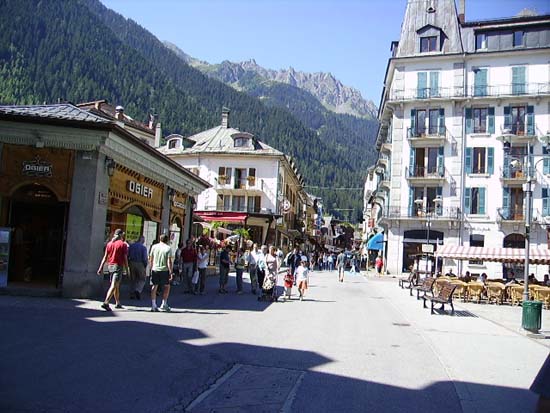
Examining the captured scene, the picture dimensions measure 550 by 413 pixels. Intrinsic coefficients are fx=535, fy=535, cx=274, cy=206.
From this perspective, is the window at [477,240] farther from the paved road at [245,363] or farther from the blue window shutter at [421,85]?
the paved road at [245,363]

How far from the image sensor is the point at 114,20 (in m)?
193

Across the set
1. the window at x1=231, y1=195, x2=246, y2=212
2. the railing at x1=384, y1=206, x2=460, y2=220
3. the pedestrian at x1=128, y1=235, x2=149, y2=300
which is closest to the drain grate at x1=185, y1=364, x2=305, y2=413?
the pedestrian at x1=128, y1=235, x2=149, y2=300

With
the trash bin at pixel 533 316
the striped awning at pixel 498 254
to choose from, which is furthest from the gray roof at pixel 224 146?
the trash bin at pixel 533 316

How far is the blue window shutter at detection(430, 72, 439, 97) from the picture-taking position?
146ft

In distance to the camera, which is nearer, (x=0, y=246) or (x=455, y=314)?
(x=0, y=246)

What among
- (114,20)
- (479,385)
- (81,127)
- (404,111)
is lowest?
(479,385)

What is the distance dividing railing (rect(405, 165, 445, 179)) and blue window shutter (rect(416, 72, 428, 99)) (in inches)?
233

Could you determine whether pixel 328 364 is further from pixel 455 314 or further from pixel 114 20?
pixel 114 20

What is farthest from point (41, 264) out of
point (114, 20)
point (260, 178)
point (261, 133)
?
point (114, 20)

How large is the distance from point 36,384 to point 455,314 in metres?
13.0

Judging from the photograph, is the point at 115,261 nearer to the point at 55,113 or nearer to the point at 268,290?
the point at 55,113

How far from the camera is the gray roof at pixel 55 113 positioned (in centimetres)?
1341

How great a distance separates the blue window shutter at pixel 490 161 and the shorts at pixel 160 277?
37.1 meters

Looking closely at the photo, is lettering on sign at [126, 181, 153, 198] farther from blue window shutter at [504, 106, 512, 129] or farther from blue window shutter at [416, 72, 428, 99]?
blue window shutter at [504, 106, 512, 129]
